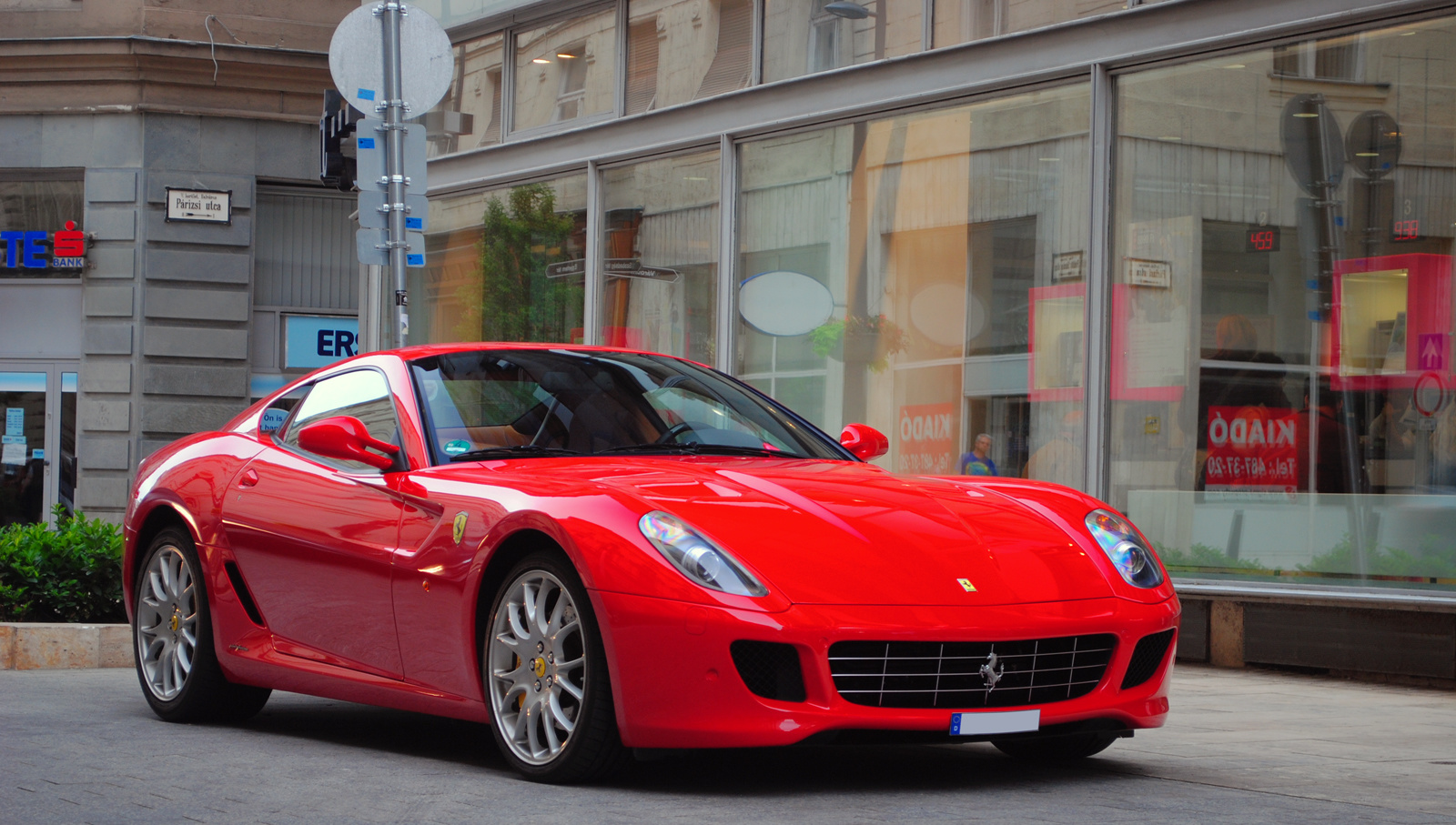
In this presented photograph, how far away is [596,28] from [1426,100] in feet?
24.5

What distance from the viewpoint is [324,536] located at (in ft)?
18.0

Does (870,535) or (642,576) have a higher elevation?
(870,535)

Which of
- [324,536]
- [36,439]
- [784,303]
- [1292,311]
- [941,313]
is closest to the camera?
[324,536]

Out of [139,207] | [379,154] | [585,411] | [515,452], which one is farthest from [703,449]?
[139,207]

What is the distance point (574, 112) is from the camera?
14656 millimetres

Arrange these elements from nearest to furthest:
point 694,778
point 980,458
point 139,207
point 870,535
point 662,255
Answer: point 870,535 < point 694,778 < point 980,458 < point 662,255 < point 139,207

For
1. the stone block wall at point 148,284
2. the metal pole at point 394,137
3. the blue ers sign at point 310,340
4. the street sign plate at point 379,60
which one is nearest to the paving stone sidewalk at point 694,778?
the metal pole at point 394,137

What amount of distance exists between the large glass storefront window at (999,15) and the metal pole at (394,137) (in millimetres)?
3570

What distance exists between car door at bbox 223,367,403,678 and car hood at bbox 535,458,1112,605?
769 millimetres

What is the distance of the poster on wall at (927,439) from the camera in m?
11.4

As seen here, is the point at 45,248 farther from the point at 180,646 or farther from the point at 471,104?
the point at 180,646

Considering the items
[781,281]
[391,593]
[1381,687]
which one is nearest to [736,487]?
[391,593]

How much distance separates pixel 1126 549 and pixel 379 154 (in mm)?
6034

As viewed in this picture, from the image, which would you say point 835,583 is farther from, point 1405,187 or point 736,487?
point 1405,187
